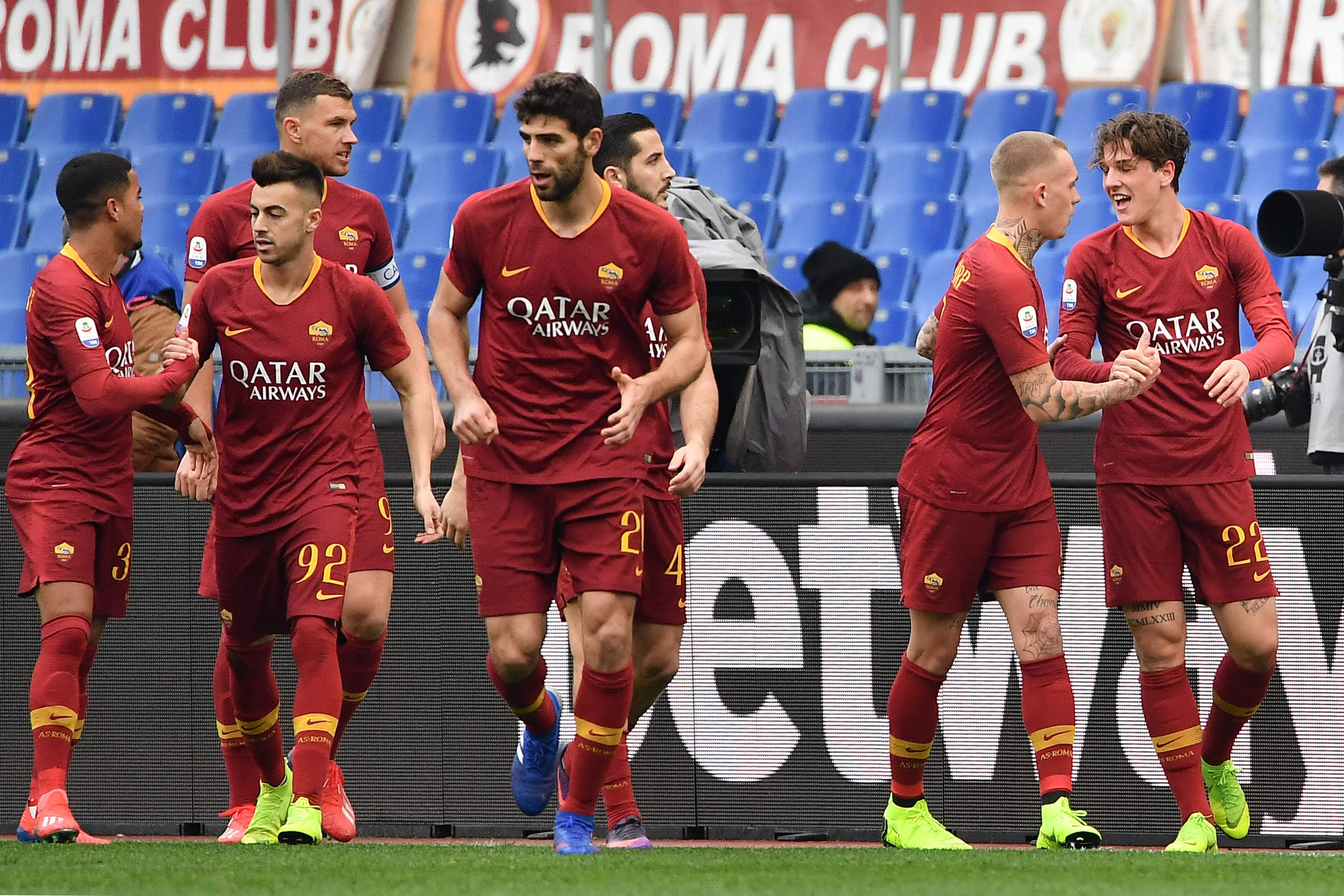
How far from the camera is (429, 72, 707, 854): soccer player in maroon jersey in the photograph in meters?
5.32

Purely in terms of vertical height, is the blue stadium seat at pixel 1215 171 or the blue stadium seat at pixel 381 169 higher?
the blue stadium seat at pixel 381 169

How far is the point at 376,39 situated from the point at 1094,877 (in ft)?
41.1

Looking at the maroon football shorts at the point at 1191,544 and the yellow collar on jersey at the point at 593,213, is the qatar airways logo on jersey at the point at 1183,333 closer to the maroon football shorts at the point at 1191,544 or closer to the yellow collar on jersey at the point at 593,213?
the maroon football shorts at the point at 1191,544

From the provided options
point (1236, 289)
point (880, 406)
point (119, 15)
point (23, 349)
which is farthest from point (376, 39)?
point (1236, 289)

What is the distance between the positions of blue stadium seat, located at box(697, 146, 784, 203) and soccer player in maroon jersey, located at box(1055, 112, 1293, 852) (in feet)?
28.3

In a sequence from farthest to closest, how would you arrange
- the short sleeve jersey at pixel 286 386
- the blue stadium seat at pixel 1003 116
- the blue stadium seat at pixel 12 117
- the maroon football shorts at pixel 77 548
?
the blue stadium seat at pixel 12 117, the blue stadium seat at pixel 1003 116, the maroon football shorts at pixel 77 548, the short sleeve jersey at pixel 286 386

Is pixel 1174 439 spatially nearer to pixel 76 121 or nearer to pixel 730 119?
pixel 730 119

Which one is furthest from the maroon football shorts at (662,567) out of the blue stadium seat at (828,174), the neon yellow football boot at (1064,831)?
the blue stadium seat at (828,174)

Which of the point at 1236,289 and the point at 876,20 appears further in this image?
the point at 876,20

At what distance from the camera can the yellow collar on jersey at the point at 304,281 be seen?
18.9ft

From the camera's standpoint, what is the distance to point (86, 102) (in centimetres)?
1622

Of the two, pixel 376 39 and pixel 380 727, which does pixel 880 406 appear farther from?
pixel 376 39

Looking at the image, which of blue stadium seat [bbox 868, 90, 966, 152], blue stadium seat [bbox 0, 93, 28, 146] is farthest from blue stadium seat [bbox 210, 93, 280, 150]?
blue stadium seat [bbox 868, 90, 966, 152]

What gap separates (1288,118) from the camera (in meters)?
13.6
